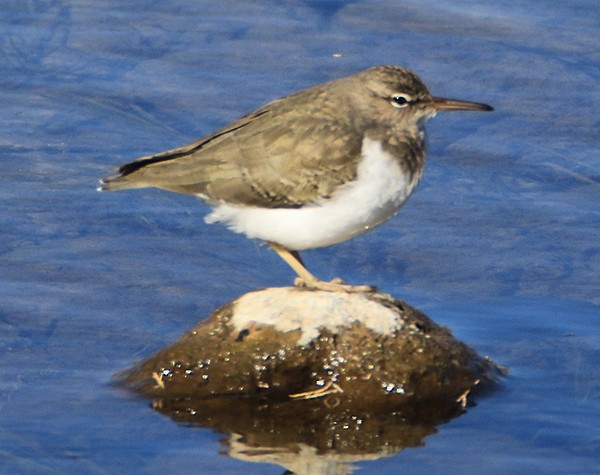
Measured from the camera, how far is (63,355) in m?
9.10

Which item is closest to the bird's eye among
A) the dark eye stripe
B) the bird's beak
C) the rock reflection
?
the dark eye stripe

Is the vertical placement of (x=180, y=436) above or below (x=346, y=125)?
below

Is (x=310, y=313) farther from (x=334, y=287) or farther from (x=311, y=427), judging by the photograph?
(x=311, y=427)

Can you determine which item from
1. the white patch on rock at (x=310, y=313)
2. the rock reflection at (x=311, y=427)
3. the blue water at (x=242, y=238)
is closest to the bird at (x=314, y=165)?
the white patch on rock at (x=310, y=313)

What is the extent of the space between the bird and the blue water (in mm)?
1138

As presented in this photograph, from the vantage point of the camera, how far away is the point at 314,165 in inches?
342

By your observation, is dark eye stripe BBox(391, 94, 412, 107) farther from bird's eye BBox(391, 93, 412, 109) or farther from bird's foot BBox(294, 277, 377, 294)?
bird's foot BBox(294, 277, 377, 294)

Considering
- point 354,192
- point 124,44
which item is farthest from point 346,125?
point 124,44

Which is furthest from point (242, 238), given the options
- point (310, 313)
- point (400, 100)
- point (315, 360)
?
point (315, 360)

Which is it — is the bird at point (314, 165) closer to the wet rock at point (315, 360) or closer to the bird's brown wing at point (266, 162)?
the bird's brown wing at point (266, 162)

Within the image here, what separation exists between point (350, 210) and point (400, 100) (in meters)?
0.94

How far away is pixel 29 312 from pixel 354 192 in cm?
256

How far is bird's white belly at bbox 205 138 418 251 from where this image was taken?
330 inches

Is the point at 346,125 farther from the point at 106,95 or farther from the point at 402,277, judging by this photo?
the point at 106,95
